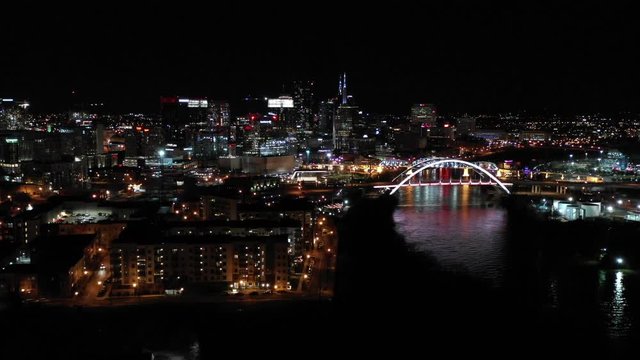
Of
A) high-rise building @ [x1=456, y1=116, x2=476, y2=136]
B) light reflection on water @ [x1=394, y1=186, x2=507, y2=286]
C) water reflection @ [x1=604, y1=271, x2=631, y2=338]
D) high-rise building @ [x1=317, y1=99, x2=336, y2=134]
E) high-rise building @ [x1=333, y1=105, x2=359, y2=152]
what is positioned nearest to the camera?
water reflection @ [x1=604, y1=271, x2=631, y2=338]

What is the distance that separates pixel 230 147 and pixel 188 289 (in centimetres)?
1500

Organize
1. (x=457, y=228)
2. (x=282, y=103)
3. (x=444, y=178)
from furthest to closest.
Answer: (x=282, y=103) < (x=444, y=178) < (x=457, y=228)

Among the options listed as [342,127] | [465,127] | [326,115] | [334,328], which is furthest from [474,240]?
[465,127]

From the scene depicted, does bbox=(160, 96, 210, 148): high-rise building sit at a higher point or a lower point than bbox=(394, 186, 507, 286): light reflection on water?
higher

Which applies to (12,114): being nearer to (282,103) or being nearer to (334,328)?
(282,103)

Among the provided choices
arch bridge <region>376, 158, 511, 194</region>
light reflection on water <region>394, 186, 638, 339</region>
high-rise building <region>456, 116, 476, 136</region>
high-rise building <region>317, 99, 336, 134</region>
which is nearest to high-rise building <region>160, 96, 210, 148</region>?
high-rise building <region>317, 99, 336, 134</region>

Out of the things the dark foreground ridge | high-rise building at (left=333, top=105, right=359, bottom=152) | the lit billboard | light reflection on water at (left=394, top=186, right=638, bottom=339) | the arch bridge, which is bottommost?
the dark foreground ridge

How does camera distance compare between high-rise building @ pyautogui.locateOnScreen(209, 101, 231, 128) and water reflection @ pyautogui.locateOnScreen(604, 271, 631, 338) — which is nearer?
water reflection @ pyautogui.locateOnScreen(604, 271, 631, 338)

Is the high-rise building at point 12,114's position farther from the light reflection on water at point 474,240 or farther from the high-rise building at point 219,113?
the light reflection on water at point 474,240

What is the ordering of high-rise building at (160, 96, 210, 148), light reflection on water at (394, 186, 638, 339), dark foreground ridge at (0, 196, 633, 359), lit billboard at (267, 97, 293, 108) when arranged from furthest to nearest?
lit billboard at (267, 97, 293, 108), high-rise building at (160, 96, 210, 148), light reflection on water at (394, 186, 638, 339), dark foreground ridge at (0, 196, 633, 359)

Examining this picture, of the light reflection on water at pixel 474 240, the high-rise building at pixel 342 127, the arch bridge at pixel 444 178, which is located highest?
the high-rise building at pixel 342 127

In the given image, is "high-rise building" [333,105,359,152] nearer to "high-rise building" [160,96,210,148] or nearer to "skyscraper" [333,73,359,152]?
"skyscraper" [333,73,359,152]

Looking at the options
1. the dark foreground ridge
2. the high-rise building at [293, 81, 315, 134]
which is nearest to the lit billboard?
the high-rise building at [293, 81, 315, 134]

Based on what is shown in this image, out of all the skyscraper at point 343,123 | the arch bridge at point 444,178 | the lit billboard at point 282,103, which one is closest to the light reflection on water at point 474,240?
the arch bridge at point 444,178
